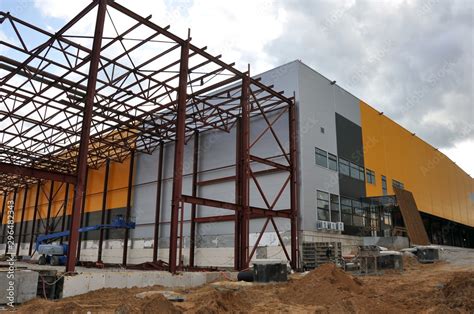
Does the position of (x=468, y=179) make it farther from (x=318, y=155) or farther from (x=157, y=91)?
(x=157, y=91)

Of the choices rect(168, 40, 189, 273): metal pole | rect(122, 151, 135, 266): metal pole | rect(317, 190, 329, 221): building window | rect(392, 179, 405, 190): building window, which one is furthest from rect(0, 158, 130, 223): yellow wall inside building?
rect(392, 179, 405, 190): building window

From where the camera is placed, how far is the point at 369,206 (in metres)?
30.7

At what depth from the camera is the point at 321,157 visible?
2716 cm

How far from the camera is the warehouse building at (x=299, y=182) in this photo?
25.3 metres

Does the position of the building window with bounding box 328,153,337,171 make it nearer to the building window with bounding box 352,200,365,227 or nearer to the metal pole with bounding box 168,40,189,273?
the building window with bounding box 352,200,365,227

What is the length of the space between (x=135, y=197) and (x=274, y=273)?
20748mm

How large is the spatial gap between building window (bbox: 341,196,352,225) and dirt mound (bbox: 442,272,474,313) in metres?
16.8

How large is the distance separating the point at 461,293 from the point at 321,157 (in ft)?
57.0

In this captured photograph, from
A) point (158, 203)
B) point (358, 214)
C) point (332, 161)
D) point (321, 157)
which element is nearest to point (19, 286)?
point (158, 203)

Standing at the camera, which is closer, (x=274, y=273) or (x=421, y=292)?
(x=421, y=292)

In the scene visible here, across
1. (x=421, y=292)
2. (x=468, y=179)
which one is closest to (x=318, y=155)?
(x=421, y=292)

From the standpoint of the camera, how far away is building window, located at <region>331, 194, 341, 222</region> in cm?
2677

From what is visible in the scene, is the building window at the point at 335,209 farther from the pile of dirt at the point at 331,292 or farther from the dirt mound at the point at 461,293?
the dirt mound at the point at 461,293

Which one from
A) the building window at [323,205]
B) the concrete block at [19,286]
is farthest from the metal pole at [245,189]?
the concrete block at [19,286]
